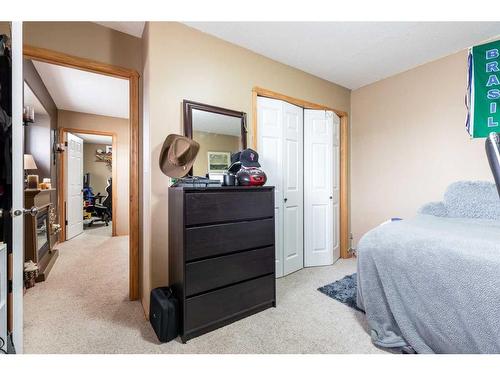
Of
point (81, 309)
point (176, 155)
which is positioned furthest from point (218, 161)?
point (81, 309)

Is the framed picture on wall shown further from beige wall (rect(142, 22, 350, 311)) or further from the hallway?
the hallway

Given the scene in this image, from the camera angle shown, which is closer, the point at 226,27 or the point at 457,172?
the point at 226,27

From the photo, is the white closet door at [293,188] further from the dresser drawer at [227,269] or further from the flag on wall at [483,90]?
the flag on wall at [483,90]

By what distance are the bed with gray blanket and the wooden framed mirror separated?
4.68 ft

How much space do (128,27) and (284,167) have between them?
6.68ft

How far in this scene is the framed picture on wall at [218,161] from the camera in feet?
7.52

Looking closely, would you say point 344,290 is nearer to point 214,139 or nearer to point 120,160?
point 214,139

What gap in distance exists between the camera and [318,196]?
3229 millimetres

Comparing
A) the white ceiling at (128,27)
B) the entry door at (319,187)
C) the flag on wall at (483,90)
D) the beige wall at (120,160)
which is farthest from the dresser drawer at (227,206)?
the beige wall at (120,160)

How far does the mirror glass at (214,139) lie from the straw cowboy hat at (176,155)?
20cm
